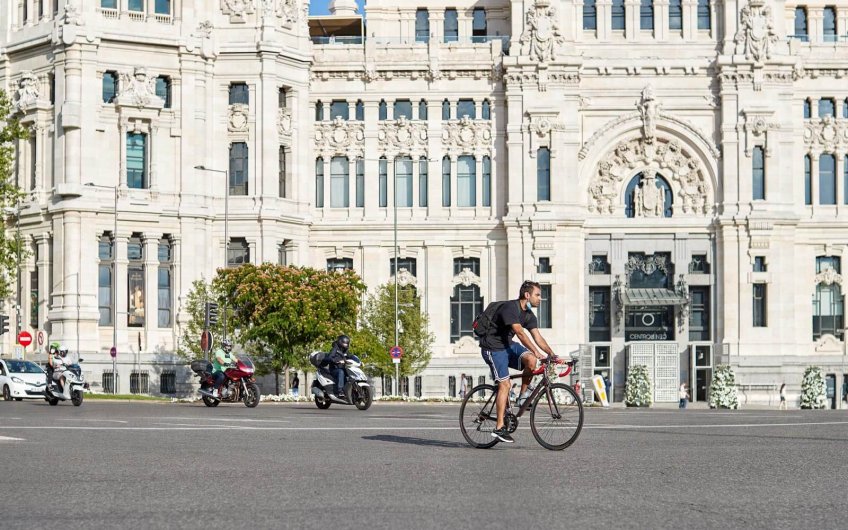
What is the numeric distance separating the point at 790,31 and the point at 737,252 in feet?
48.5

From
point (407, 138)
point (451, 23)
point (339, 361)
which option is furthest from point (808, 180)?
point (339, 361)

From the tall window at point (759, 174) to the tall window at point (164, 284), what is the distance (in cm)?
3120

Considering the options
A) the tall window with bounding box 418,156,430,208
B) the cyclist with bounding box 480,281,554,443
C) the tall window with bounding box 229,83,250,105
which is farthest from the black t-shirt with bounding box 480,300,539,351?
the tall window with bounding box 418,156,430,208

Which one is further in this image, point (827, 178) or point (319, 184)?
point (827, 178)

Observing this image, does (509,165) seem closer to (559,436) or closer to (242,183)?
(242,183)

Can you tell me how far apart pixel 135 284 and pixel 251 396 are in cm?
3186

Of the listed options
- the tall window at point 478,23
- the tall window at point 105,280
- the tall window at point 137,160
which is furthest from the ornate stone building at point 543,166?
the tall window at point 105,280

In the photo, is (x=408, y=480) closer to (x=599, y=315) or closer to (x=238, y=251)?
(x=238, y=251)

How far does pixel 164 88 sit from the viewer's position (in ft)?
249

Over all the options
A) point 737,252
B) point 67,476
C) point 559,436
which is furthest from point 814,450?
point 737,252

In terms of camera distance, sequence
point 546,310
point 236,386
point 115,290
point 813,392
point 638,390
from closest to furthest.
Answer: point 236,386 < point 813,392 < point 638,390 < point 115,290 < point 546,310

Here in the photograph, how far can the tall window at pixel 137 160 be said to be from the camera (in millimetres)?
74375

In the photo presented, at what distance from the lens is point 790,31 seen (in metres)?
85.9

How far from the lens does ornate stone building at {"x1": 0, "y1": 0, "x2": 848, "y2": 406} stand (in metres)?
76.2
